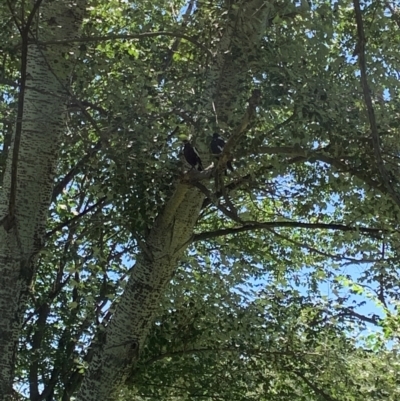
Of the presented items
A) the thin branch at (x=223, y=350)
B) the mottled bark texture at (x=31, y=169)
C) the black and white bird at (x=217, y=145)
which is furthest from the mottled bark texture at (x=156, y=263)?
the thin branch at (x=223, y=350)

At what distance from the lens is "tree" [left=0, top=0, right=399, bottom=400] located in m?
4.58

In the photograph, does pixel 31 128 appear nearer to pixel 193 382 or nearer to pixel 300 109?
pixel 300 109

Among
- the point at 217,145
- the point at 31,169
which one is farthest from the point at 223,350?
the point at 31,169

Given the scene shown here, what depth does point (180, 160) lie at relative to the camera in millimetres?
5141

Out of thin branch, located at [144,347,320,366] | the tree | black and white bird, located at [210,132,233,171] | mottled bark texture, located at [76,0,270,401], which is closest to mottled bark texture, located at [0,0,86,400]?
the tree

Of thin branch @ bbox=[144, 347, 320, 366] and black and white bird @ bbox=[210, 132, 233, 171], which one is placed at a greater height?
black and white bird @ bbox=[210, 132, 233, 171]

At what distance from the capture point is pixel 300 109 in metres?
4.46

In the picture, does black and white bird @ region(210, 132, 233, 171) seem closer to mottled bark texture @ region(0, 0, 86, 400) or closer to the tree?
the tree

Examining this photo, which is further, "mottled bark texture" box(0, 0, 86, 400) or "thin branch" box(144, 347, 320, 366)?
"thin branch" box(144, 347, 320, 366)

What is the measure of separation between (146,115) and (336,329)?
12.7ft

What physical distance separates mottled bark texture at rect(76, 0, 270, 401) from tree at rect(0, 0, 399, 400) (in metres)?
0.01

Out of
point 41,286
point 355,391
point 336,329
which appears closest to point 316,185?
point 336,329

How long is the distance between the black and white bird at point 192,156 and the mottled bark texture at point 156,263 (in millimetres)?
196

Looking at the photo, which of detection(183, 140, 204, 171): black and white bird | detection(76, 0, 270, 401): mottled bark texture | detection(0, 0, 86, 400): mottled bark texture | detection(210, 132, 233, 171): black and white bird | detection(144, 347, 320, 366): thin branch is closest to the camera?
detection(0, 0, 86, 400): mottled bark texture
